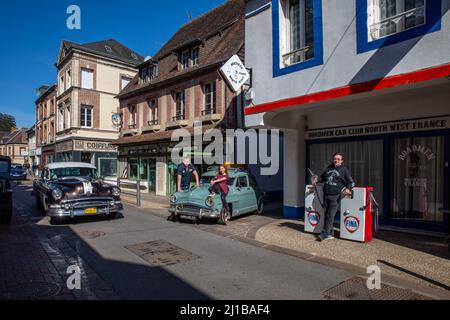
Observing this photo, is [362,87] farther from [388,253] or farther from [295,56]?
[388,253]

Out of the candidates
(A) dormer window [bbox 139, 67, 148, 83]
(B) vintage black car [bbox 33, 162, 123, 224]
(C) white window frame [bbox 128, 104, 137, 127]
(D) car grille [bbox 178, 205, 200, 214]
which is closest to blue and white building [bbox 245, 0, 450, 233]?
(D) car grille [bbox 178, 205, 200, 214]

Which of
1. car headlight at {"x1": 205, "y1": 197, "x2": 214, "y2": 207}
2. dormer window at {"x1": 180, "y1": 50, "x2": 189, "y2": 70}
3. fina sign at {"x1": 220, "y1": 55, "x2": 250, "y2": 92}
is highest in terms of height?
dormer window at {"x1": 180, "y1": 50, "x2": 189, "y2": 70}

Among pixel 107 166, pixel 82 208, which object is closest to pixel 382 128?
pixel 82 208

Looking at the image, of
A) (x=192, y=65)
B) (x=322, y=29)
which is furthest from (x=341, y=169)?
(x=192, y=65)

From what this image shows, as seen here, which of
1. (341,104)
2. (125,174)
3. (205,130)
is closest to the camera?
(341,104)

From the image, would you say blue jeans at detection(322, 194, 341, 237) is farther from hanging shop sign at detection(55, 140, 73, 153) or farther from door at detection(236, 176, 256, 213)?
hanging shop sign at detection(55, 140, 73, 153)

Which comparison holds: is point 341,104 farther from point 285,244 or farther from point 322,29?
point 285,244

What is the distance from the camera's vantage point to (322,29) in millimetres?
7359

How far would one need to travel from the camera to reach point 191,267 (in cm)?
505

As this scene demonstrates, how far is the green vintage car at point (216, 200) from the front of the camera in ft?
27.5

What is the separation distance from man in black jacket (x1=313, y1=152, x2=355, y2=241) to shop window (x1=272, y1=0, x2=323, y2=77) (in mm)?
2658

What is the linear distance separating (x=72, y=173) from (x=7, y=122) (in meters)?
101

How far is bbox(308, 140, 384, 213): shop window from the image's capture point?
8.22 m
